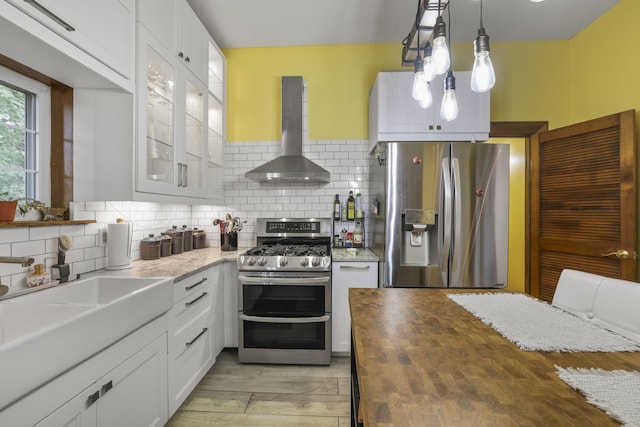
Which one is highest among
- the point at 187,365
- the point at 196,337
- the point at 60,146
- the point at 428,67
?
the point at 428,67

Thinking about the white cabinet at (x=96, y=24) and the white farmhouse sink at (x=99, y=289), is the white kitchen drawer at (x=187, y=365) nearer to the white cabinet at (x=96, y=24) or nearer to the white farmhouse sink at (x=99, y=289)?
the white farmhouse sink at (x=99, y=289)

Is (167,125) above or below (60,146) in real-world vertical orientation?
above

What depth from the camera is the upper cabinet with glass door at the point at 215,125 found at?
288cm

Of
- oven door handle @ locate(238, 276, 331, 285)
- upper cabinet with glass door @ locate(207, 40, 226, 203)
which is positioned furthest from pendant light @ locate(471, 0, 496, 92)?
upper cabinet with glass door @ locate(207, 40, 226, 203)

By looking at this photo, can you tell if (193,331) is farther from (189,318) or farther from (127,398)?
(127,398)

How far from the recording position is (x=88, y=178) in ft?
6.13

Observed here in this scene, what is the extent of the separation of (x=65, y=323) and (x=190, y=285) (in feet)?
3.21

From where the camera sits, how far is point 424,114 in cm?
260

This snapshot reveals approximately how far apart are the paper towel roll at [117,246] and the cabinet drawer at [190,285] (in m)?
0.44

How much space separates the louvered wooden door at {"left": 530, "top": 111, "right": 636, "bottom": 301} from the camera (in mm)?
2271

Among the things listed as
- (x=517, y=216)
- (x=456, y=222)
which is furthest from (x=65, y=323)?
(x=517, y=216)

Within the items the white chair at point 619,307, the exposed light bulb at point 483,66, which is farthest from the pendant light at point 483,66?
the white chair at point 619,307

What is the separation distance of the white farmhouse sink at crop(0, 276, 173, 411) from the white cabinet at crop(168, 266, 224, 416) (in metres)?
0.21

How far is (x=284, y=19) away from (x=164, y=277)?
7.94 ft
